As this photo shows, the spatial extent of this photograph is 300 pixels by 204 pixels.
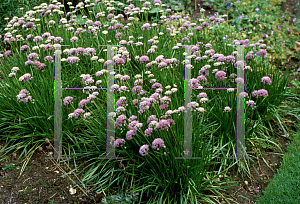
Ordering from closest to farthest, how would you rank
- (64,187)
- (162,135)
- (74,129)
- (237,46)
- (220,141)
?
(162,135), (64,187), (220,141), (74,129), (237,46)

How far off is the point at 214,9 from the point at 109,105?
6.08m

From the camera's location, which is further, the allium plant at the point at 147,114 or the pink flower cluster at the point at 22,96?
the pink flower cluster at the point at 22,96

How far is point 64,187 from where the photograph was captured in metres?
3.34

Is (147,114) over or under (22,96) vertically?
under

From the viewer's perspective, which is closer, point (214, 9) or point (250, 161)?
point (250, 161)

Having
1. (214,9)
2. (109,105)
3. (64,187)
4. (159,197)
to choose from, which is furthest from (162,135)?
(214,9)

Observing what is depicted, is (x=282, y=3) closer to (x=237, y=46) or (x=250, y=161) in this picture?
(x=237, y=46)

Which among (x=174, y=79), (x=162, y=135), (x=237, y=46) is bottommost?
(x=162, y=135)

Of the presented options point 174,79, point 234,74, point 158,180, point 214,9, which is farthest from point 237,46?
point 214,9

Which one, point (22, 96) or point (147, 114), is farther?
point (22, 96)

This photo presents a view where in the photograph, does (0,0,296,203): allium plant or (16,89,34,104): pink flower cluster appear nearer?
(0,0,296,203): allium plant

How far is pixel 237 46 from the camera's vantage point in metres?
4.39

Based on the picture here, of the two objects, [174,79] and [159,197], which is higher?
[174,79]

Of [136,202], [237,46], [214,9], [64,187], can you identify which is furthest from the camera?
[214,9]
